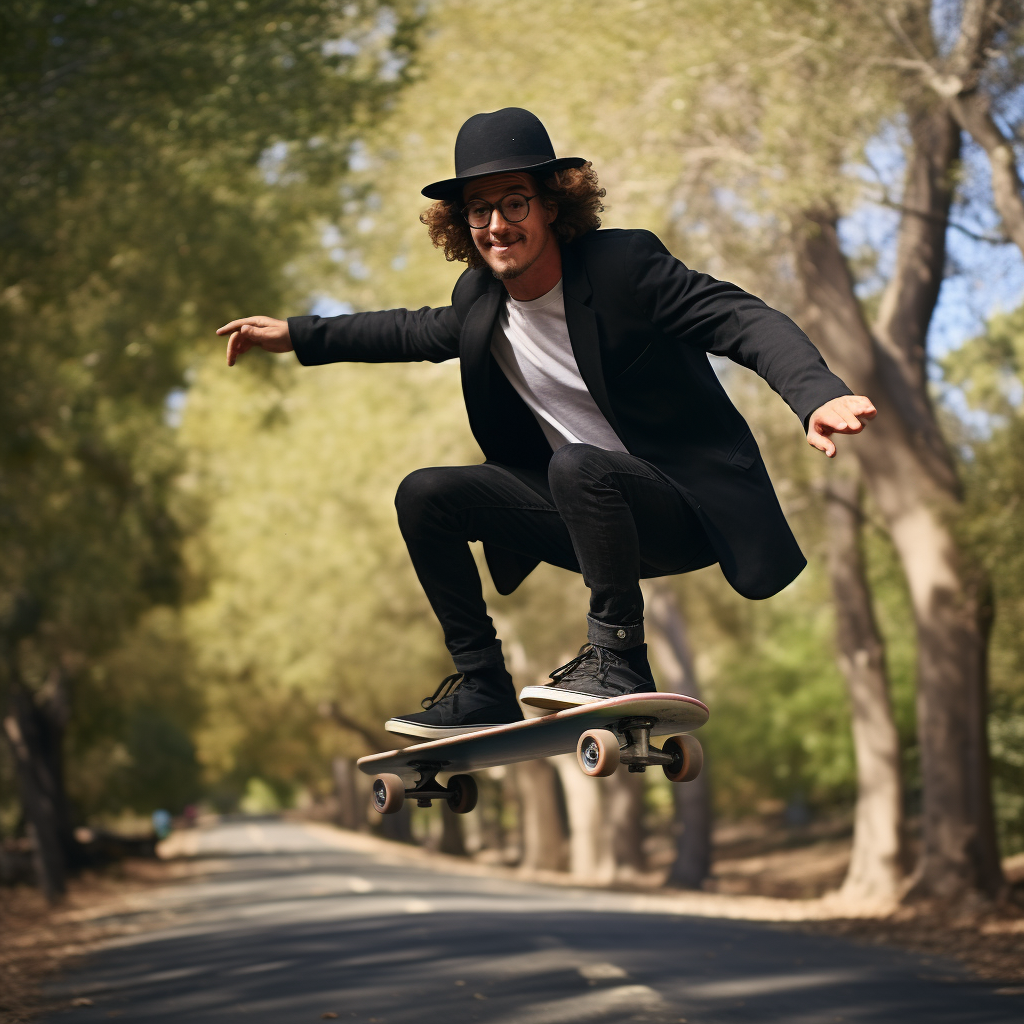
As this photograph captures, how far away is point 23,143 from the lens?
14688 millimetres

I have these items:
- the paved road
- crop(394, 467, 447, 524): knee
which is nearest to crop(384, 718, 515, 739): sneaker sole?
crop(394, 467, 447, 524): knee

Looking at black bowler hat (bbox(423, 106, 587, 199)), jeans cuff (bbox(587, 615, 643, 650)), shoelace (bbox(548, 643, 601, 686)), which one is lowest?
shoelace (bbox(548, 643, 601, 686))

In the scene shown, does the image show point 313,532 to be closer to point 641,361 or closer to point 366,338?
point 366,338

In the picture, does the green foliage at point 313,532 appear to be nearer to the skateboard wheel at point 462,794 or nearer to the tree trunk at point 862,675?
the tree trunk at point 862,675

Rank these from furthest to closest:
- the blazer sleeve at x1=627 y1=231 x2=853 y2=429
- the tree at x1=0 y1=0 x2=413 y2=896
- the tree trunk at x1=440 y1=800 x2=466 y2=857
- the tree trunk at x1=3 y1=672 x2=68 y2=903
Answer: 1. the tree trunk at x1=440 y1=800 x2=466 y2=857
2. the tree trunk at x1=3 y1=672 x2=68 y2=903
3. the tree at x1=0 y1=0 x2=413 y2=896
4. the blazer sleeve at x1=627 y1=231 x2=853 y2=429

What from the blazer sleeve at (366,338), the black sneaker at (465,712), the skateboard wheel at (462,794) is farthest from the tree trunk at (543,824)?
the blazer sleeve at (366,338)

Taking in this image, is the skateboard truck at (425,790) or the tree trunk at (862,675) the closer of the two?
the skateboard truck at (425,790)

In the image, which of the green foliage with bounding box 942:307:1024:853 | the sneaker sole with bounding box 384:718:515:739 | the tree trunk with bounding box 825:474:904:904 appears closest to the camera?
the sneaker sole with bounding box 384:718:515:739

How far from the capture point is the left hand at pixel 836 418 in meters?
3.71

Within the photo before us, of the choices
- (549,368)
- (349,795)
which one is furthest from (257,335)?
(349,795)

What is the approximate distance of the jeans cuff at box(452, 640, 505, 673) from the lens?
5194 millimetres

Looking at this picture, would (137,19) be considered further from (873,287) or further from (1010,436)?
(873,287)

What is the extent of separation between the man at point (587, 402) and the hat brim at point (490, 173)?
0.01 metres

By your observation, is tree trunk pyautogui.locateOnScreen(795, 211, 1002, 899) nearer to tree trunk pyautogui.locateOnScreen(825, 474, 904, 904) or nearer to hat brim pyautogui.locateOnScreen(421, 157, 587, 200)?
tree trunk pyautogui.locateOnScreen(825, 474, 904, 904)
